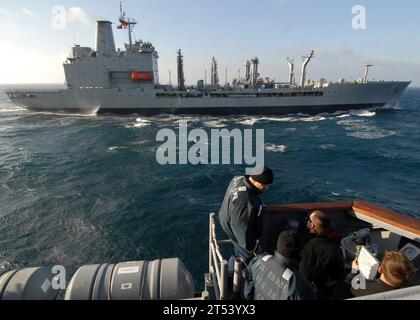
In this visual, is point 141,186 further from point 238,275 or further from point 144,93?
point 144,93

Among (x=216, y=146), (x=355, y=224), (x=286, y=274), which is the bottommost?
(x=216, y=146)

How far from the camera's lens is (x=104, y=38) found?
41.5 metres

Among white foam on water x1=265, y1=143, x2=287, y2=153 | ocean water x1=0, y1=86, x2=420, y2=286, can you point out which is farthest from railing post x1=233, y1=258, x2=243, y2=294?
white foam on water x1=265, y1=143, x2=287, y2=153

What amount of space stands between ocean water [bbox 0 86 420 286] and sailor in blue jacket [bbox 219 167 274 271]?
17.3ft

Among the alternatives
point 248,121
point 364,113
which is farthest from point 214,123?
point 364,113

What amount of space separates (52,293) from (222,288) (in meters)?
1.95

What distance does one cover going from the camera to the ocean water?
30.8ft

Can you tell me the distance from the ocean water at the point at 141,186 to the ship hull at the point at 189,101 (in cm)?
1111

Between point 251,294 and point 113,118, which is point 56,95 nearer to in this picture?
point 113,118

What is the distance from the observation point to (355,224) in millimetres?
4676

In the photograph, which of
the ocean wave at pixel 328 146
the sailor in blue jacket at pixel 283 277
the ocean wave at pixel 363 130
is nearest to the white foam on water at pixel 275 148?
the ocean wave at pixel 328 146

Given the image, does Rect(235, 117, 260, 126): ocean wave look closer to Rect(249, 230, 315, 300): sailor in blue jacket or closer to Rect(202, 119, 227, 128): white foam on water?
Rect(202, 119, 227, 128): white foam on water
